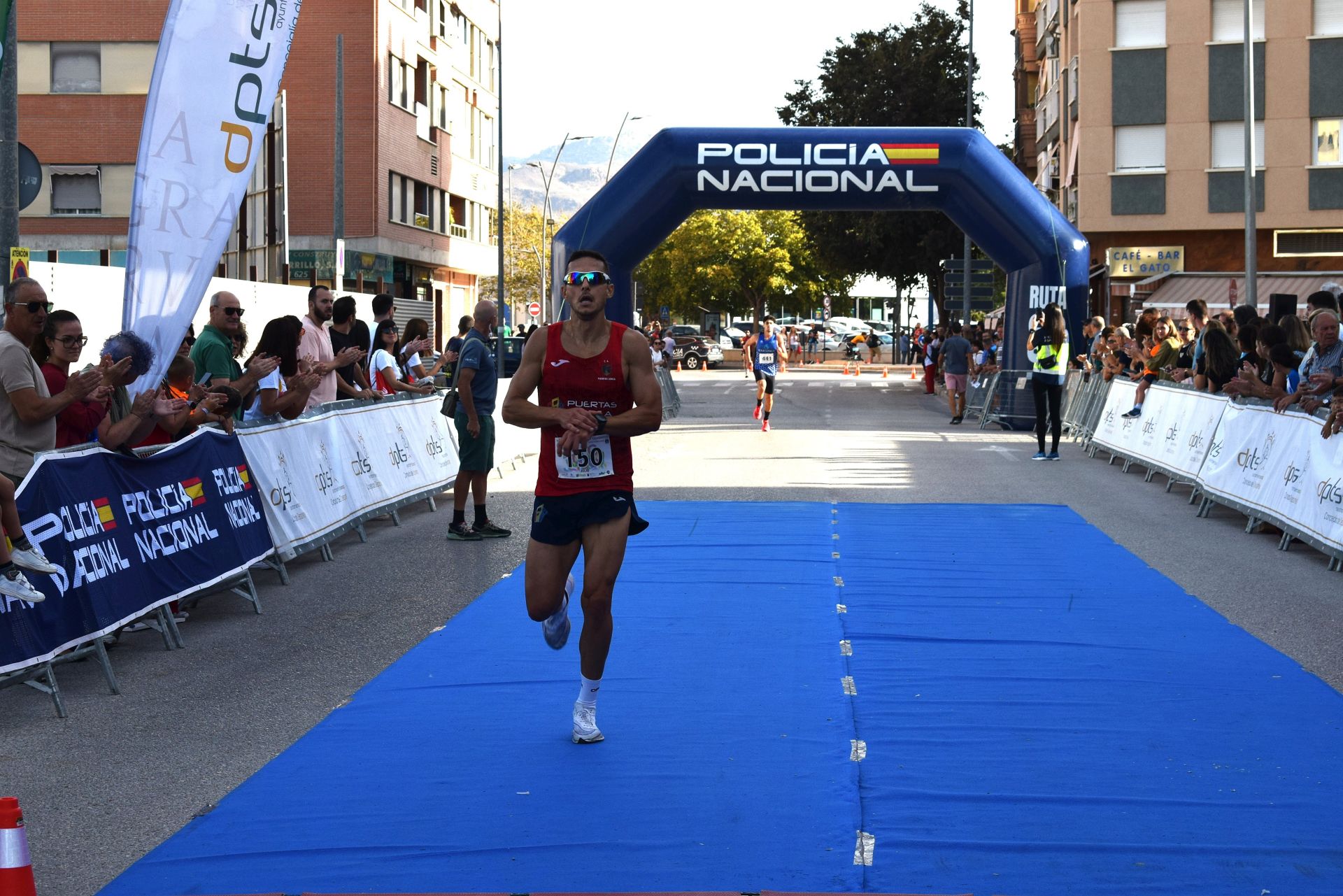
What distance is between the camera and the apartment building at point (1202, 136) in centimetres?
3984

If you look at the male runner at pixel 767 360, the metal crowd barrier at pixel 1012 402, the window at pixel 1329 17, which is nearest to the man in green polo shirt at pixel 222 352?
the male runner at pixel 767 360

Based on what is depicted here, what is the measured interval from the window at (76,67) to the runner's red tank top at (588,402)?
44199mm

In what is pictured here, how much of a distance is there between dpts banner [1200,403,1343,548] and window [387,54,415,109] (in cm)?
3835

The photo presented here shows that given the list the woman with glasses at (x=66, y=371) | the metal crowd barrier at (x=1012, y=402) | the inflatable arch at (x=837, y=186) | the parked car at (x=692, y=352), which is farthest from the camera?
the parked car at (x=692, y=352)

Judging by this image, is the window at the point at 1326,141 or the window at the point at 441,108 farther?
the window at the point at 441,108

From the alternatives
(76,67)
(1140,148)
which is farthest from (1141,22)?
(76,67)

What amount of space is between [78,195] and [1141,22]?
3006 centimetres

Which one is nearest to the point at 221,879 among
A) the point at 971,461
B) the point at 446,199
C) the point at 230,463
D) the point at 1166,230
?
the point at 230,463

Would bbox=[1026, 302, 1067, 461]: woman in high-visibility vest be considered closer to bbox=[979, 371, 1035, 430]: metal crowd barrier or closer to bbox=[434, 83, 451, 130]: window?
bbox=[979, 371, 1035, 430]: metal crowd barrier

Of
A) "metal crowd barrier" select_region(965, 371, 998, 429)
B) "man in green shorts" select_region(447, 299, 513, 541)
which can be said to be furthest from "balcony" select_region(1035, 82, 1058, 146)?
"man in green shorts" select_region(447, 299, 513, 541)

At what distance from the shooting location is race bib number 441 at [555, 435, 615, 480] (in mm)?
6344

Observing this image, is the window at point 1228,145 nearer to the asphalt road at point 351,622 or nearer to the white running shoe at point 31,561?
the asphalt road at point 351,622

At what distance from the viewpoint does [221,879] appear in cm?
486

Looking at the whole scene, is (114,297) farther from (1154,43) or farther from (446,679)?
(1154,43)
